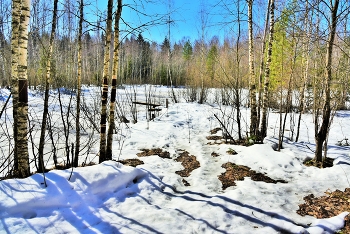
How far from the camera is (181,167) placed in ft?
17.9

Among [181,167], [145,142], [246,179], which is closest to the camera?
[246,179]

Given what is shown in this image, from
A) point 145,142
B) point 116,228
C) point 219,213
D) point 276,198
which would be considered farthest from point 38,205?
point 145,142

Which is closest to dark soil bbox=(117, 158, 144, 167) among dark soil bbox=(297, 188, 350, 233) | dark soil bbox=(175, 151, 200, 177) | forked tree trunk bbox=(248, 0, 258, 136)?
dark soil bbox=(175, 151, 200, 177)

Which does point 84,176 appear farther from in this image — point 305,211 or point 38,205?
point 305,211

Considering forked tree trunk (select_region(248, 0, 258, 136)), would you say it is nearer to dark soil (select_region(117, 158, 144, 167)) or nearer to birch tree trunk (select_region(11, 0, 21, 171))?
dark soil (select_region(117, 158, 144, 167))

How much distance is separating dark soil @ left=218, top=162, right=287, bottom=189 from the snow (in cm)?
14

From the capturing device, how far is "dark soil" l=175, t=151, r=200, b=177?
512 cm

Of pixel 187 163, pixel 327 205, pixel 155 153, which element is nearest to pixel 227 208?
pixel 327 205

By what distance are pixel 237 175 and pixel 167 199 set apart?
1.73 metres

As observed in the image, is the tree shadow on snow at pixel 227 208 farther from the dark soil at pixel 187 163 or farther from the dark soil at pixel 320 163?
the dark soil at pixel 320 163

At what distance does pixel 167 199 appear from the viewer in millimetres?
3805

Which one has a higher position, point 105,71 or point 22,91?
point 105,71

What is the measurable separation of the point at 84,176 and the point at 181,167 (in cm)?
235

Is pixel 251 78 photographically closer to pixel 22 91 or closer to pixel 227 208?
pixel 227 208
